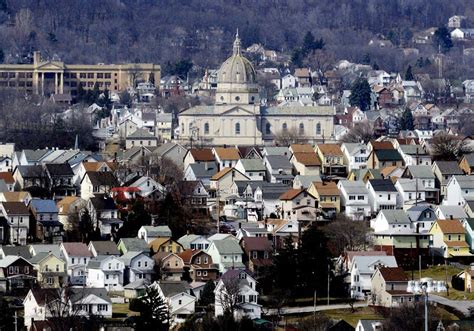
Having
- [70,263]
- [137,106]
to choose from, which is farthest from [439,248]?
[137,106]

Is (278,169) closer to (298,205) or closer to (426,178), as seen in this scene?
(426,178)

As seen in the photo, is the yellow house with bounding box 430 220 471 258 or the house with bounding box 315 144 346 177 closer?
the yellow house with bounding box 430 220 471 258

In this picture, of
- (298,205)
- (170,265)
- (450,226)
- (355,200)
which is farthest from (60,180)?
(450,226)

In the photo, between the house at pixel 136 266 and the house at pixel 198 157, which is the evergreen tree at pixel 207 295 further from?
the house at pixel 198 157

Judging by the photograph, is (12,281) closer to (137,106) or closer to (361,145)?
(361,145)

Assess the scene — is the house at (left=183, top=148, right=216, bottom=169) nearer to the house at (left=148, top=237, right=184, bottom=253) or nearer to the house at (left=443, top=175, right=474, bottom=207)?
the house at (left=443, top=175, right=474, bottom=207)

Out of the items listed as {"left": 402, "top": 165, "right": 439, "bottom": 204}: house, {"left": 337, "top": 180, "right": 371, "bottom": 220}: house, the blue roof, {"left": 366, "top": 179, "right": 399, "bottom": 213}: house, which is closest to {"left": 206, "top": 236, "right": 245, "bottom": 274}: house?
the blue roof
